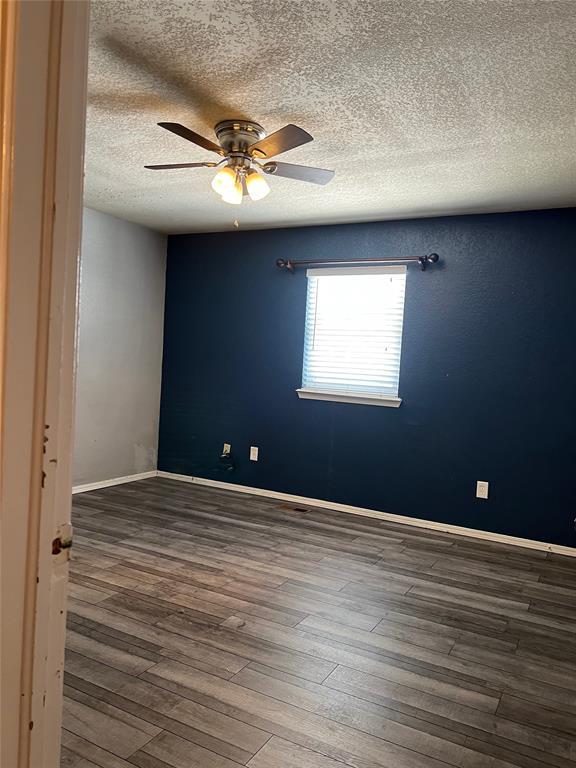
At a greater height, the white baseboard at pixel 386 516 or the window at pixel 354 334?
the window at pixel 354 334

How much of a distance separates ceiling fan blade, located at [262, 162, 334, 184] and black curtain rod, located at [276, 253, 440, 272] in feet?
5.55

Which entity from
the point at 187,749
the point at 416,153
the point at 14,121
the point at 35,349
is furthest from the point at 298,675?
the point at 416,153

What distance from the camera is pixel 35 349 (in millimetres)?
672

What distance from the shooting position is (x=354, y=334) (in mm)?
4660

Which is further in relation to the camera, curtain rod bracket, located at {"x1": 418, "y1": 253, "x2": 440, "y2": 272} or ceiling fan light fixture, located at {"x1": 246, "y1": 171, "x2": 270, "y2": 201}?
curtain rod bracket, located at {"x1": 418, "y1": 253, "x2": 440, "y2": 272}

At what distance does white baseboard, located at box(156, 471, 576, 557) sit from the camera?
3.97 m

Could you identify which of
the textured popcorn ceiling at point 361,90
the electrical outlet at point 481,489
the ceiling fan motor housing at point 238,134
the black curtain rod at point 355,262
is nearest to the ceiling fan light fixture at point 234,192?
the ceiling fan motor housing at point 238,134

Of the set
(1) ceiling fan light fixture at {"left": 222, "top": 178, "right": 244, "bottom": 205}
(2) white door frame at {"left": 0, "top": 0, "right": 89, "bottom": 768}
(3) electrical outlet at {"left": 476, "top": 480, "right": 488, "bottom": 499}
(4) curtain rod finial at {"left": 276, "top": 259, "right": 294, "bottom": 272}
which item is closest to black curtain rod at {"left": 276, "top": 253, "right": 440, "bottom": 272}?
(4) curtain rod finial at {"left": 276, "top": 259, "right": 294, "bottom": 272}

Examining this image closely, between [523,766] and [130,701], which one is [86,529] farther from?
[523,766]

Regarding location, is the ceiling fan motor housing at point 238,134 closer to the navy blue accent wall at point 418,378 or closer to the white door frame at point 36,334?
the navy blue accent wall at point 418,378

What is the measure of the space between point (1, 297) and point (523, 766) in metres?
1.98

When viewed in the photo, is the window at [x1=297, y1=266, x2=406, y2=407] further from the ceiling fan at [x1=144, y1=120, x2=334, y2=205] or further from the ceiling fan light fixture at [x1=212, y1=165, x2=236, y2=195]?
the ceiling fan light fixture at [x1=212, y1=165, x2=236, y2=195]

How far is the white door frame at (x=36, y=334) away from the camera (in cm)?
64

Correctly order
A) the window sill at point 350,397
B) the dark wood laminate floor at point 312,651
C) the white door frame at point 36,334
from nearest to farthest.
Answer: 1. the white door frame at point 36,334
2. the dark wood laminate floor at point 312,651
3. the window sill at point 350,397
